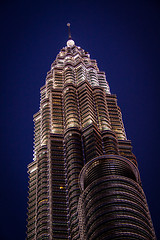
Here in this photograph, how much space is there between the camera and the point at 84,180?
148 metres

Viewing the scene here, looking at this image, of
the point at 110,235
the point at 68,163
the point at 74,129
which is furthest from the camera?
the point at 74,129

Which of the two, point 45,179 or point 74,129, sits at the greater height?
point 74,129

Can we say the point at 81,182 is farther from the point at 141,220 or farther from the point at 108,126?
the point at 108,126

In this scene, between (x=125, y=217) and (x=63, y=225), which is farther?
(x=63, y=225)

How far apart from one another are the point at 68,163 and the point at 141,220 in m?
45.2

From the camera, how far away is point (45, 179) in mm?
166375

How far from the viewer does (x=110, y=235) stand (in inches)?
4850

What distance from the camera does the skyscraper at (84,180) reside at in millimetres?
129875

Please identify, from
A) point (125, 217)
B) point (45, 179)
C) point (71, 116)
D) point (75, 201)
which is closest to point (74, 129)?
point (71, 116)

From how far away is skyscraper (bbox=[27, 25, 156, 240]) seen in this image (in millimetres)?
129875

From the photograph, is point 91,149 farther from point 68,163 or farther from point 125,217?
point 125,217

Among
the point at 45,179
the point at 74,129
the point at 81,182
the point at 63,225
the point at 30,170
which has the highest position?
the point at 74,129

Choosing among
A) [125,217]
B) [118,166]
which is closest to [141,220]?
[125,217]

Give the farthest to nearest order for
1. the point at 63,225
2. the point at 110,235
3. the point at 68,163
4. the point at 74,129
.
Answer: the point at 74,129 < the point at 68,163 < the point at 63,225 < the point at 110,235
